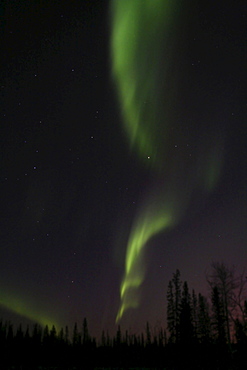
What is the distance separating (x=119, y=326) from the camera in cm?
12875

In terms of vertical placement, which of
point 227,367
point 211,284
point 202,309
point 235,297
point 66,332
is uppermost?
point 66,332

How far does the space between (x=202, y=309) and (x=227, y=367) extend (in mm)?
32887

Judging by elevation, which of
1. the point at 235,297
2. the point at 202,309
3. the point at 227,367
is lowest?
the point at 227,367

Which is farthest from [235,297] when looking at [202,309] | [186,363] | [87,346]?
[87,346]

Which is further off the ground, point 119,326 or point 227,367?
point 119,326

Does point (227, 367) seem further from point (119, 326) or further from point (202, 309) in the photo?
point (119, 326)

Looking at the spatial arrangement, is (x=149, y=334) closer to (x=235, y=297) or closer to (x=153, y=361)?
(x=153, y=361)

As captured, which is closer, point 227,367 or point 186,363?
point 227,367

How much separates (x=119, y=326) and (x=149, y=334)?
2267 cm

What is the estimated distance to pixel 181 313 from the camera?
51750 millimetres

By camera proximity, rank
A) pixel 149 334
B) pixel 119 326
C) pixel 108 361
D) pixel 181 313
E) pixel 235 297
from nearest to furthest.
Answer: pixel 235 297, pixel 181 313, pixel 108 361, pixel 149 334, pixel 119 326

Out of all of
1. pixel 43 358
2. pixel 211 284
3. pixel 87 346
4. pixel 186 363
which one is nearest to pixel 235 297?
pixel 211 284

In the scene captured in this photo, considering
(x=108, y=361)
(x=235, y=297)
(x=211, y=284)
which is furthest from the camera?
(x=108, y=361)

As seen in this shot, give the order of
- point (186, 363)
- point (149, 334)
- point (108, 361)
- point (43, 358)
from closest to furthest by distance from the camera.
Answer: point (186, 363) < point (108, 361) < point (43, 358) < point (149, 334)
